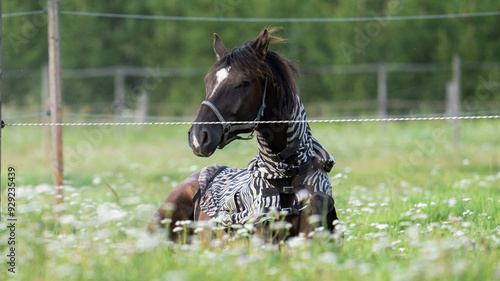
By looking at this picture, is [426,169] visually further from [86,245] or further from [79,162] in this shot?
[86,245]

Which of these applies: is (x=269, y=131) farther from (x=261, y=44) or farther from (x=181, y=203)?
(x=181, y=203)

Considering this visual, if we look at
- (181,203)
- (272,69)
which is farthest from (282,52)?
(272,69)

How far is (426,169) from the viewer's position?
11094 millimetres

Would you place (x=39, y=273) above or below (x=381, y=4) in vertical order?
below

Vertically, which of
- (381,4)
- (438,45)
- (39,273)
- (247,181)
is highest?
(381,4)

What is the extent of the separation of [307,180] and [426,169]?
7538mm

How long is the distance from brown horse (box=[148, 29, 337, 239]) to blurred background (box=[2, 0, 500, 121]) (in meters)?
14.4

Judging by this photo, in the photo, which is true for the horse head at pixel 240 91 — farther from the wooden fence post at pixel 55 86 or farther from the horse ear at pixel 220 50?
the wooden fence post at pixel 55 86

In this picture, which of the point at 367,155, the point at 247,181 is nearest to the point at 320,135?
the point at 367,155

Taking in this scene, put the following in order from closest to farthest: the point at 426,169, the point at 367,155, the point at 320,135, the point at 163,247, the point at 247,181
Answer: the point at 163,247, the point at 247,181, the point at 426,169, the point at 367,155, the point at 320,135

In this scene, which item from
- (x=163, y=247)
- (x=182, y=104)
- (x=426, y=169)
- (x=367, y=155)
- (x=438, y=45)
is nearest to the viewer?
(x=163, y=247)

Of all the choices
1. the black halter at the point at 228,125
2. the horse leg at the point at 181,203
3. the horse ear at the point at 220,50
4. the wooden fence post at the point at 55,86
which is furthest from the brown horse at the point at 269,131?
the wooden fence post at the point at 55,86

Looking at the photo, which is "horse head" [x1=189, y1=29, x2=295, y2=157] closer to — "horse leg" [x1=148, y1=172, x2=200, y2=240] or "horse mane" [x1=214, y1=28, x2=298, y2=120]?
"horse mane" [x1=214, y1=28, x2=298, y2=120]

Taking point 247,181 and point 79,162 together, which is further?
point 79,162
